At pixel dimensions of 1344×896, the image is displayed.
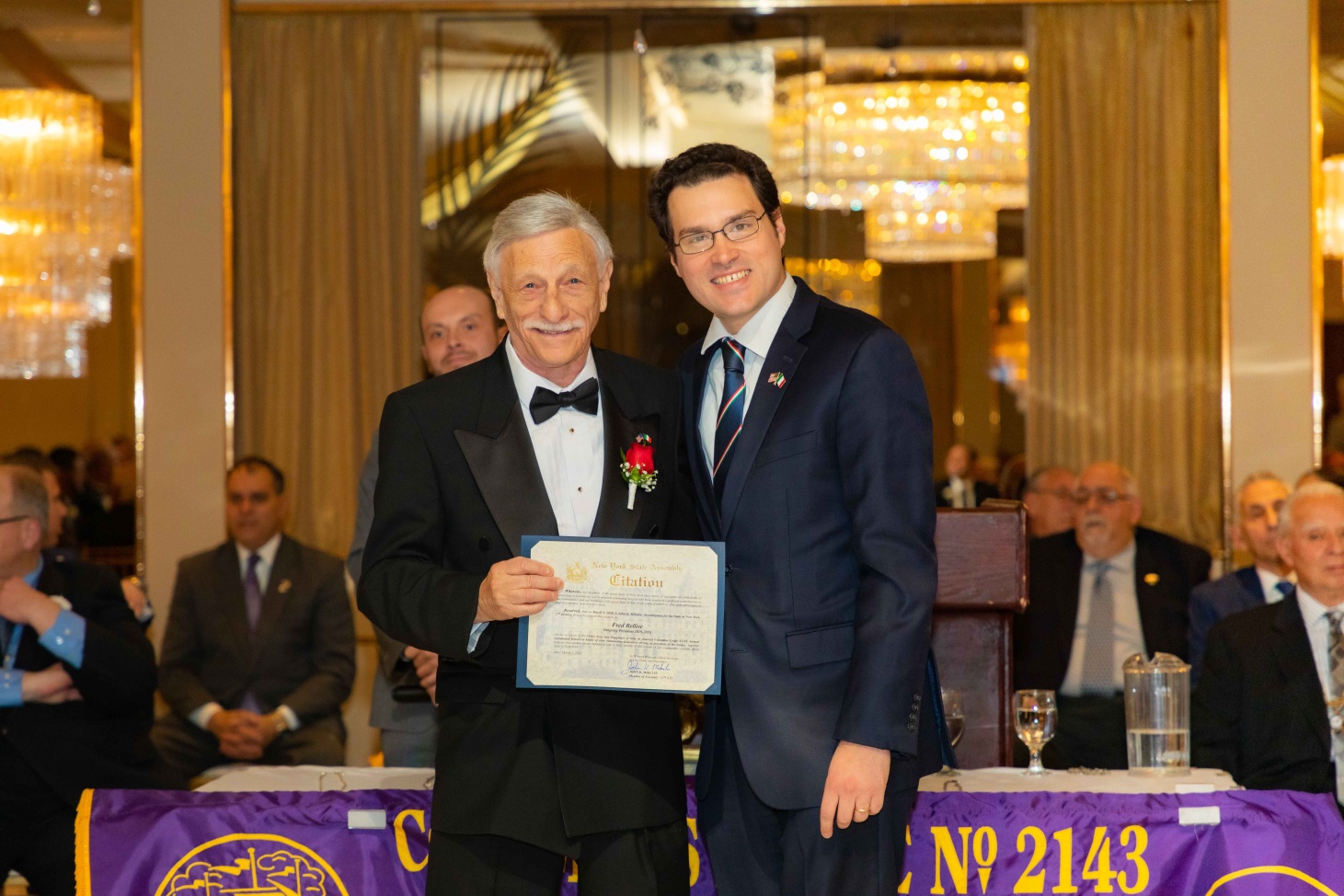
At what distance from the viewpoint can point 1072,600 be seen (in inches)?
211

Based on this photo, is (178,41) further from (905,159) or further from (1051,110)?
(1051,110)

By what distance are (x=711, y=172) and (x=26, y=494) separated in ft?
7.36

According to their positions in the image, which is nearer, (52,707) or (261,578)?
(52,707)

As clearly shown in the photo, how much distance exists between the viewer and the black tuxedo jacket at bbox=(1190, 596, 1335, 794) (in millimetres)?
3428

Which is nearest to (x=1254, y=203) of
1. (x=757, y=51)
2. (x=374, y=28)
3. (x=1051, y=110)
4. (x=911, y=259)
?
(x=1051, y=110)

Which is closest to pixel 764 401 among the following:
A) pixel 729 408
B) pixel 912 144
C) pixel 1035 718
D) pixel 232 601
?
pixel 729 408

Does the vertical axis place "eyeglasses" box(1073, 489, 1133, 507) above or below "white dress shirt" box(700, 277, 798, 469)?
below

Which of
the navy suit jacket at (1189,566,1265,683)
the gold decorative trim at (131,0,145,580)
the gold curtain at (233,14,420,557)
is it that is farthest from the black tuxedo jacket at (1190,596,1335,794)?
the gold decorative trim at (131,0,145,580)

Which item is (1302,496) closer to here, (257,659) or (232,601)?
(257,659)

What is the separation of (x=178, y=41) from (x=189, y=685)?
3444 millimetres

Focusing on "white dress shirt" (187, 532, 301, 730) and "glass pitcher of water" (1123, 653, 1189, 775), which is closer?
"glass pitcher of water" (1123, 653, 1189, 775)

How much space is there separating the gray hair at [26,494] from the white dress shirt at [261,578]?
172 cm

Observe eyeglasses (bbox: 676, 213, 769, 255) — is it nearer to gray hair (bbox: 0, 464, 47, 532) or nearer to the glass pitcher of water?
the glass pitcher of water

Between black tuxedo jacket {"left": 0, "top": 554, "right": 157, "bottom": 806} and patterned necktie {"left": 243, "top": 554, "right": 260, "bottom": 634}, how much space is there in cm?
179
